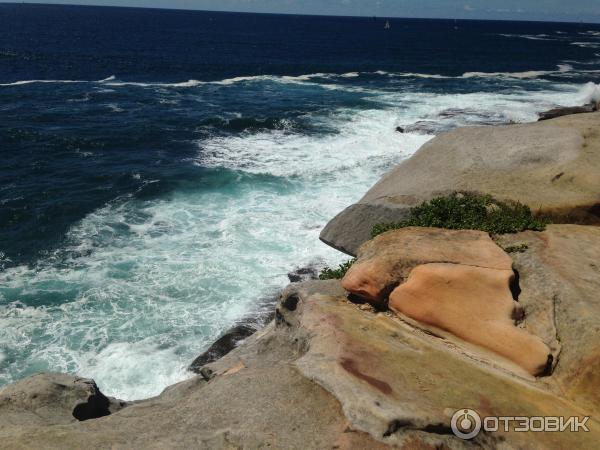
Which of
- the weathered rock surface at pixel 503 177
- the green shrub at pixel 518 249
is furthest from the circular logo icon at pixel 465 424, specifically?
the weathered rock surface at pixel 503 177

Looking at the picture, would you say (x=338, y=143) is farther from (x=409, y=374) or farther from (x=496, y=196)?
(x=409, y=374)

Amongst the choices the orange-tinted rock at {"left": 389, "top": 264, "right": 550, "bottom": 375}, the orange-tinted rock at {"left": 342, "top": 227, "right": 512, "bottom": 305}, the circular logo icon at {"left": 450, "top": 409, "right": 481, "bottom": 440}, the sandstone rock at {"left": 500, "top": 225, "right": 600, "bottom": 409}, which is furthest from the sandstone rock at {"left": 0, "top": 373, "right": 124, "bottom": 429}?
the sandstone rock at {"left": 500, "top": 225, "right": 600, "bottom": 409}

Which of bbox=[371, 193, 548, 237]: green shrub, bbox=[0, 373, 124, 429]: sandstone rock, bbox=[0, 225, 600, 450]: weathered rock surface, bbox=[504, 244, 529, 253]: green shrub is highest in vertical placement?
bbox=[371, 193, 548, 237]: green shrub

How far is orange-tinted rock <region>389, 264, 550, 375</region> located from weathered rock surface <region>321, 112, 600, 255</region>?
12.5 ft

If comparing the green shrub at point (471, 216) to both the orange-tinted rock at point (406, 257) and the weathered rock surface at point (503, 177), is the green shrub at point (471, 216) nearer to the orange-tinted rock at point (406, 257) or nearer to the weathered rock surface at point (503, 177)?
the weathered rock surface at point (503, 177)

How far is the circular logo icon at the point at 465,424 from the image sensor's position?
678 cm

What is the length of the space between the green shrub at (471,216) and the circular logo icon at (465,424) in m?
5.66

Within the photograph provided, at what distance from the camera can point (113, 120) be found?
1725 inches

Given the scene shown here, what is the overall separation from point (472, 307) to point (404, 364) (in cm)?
202

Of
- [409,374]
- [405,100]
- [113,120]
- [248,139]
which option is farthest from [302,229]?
[405,100]

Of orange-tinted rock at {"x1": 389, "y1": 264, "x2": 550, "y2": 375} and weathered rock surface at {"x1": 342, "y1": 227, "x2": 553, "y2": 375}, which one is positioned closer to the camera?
orange-tinted rock at {"x1": 389, "y1": 264, "x2": 550, "y2": 375}

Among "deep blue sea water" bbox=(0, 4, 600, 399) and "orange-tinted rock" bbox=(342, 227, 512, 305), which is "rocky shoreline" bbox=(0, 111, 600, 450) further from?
"deep blue sea water" bbox=(0, 4, 600, 399)

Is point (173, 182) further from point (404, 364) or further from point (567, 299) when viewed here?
point (567, 299)

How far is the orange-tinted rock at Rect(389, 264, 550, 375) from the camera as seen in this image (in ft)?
27.5
